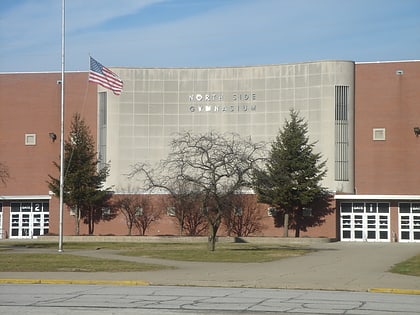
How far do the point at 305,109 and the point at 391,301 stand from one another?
1737 inches

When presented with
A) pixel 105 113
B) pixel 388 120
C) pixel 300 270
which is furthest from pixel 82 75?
pixel 300 270

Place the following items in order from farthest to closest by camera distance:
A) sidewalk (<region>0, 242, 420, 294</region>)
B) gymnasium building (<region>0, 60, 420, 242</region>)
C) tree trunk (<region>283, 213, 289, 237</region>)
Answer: gymnasium building (<region>0, 60, 420, 242</region>)
tree trunk (<region>283, 213, 289, 237</region>)
sidewalk (<region>0, 242, 420, 294</region>)

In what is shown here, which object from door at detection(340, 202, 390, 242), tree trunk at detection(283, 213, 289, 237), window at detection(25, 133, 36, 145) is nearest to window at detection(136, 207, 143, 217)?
window at detection(25, 133, 36, 145)

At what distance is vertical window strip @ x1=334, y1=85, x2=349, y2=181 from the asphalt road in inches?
1624

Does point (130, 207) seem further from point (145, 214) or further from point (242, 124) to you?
point (242, 124)

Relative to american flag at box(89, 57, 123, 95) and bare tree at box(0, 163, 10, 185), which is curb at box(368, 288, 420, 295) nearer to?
american flag at box(89, 57, 123, 95)

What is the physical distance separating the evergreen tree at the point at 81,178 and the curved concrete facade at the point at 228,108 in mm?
2418

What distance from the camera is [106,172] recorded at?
60.3 metres

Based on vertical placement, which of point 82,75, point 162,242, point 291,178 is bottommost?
point 162,242

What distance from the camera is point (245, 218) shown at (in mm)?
59156

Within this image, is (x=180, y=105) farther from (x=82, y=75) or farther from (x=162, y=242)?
(x=162, y=242)

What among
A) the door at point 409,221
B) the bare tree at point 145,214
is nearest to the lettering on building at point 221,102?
the bare tree at point 145,214

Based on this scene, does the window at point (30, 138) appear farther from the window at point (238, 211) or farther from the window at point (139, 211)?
the window at point (238, 211)

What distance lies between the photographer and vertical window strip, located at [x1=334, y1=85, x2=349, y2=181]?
5866 cm
